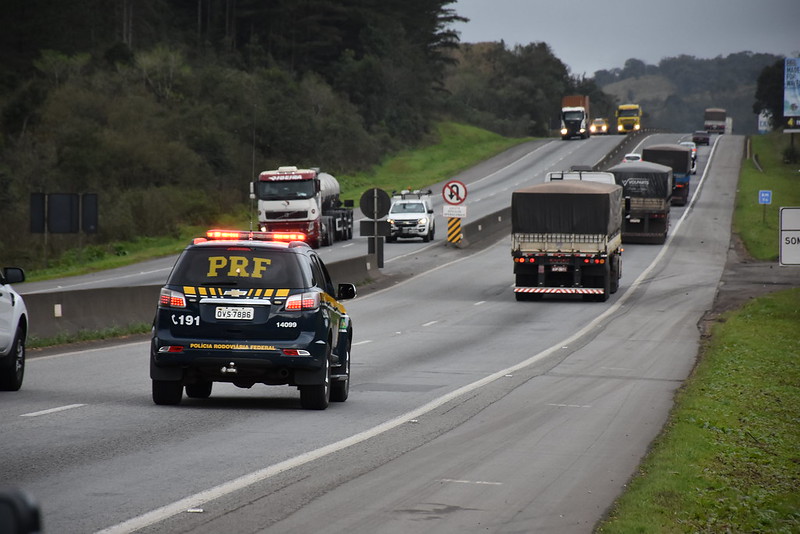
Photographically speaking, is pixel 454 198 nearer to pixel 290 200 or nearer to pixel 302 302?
pixel 290 200

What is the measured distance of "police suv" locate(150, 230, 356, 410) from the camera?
1358 cm

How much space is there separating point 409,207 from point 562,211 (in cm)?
2160

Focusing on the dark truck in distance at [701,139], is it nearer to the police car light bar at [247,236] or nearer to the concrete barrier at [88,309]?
the concrete barrier at [88,309]

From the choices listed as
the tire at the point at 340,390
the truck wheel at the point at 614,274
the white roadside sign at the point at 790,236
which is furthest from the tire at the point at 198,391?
the truck wheel at the point at 614,274

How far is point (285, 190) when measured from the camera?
170 ft

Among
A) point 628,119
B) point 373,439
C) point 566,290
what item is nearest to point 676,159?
point 566,290

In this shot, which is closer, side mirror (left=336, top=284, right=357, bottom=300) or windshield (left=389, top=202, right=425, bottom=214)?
side mirror (left=336, top=284, right=357, bottom=300)

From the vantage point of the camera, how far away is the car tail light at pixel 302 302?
13695mm

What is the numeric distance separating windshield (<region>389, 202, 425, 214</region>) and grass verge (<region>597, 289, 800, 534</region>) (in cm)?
3534

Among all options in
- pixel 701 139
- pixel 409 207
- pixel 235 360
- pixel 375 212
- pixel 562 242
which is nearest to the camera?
pixel 235 360

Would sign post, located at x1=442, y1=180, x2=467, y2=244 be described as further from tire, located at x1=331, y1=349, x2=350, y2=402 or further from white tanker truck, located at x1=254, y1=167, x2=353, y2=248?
tire, located at x1=331, y1=349, x2=350, y2=402

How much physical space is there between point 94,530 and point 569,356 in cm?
1632

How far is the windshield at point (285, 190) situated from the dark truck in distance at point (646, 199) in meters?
14.0

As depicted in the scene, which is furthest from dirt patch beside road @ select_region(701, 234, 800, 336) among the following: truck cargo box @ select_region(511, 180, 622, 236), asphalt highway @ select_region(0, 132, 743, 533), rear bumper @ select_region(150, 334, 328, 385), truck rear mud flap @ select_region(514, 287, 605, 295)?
rear bumper @ select_region(150, 334, 328, 385)
